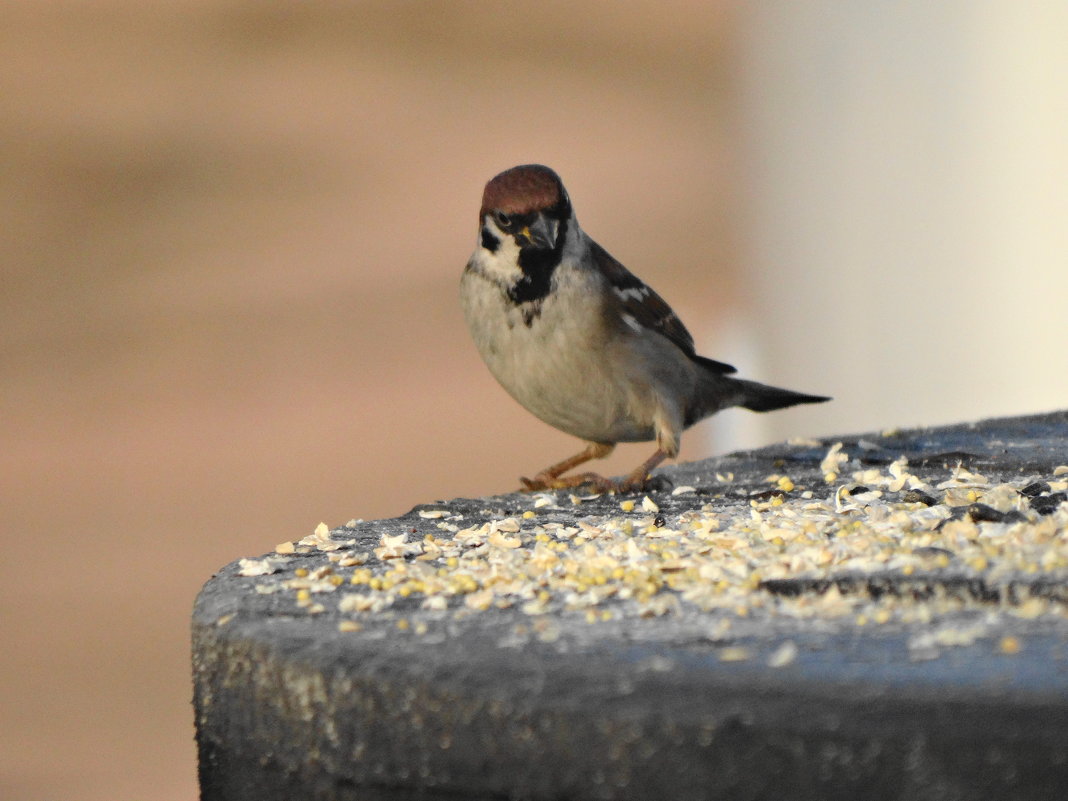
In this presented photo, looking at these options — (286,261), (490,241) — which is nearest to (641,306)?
(490,241)

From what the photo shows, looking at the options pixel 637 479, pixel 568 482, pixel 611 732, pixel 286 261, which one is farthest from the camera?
pixel 286 261

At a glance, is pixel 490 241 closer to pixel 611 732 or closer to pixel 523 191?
pixel 523 191

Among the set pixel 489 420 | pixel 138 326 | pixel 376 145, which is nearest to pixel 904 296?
pixel 489 420

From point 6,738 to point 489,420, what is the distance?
2095mm

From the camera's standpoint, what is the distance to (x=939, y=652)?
0.83 meters

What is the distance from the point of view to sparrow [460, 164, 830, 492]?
2416mm

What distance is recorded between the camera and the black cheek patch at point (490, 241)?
247 cm

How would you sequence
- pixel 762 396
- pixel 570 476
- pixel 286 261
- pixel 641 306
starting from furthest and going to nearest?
pixel 286 261 < pixel 762 396 < pixel 641 306 < pixel 570 476

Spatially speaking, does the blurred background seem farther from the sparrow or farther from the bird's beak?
the bird's beak

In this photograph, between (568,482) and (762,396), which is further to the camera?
(762,396)

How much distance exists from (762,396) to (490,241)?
2.68 feet

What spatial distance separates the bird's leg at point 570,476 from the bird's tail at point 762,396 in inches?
13.9

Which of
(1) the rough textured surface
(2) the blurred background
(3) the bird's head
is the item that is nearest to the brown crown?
(3) the bird's head

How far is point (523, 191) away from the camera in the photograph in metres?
2.40
